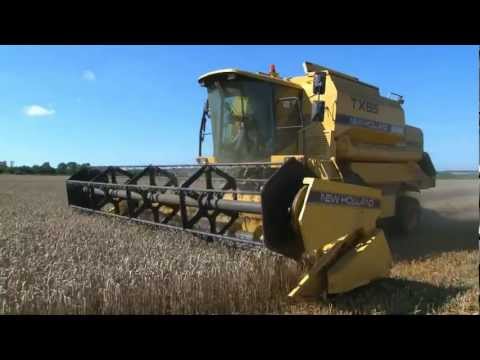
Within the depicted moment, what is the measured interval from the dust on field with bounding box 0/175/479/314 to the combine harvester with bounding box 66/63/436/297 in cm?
21

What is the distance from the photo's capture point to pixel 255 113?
19.2 ft

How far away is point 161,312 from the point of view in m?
3.19

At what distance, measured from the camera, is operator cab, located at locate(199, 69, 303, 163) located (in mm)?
5793

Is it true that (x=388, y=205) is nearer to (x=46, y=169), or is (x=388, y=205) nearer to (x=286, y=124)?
(x=286, y=124)

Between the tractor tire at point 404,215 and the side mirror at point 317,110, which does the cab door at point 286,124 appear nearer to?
the side mirror at point 317,110

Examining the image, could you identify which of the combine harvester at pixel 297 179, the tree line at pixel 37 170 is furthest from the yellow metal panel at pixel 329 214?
the tree line at pixel 37 170

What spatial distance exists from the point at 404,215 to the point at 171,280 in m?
5.57

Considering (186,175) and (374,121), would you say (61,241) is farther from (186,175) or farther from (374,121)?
(374,121)

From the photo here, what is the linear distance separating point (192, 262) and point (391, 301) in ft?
5.67

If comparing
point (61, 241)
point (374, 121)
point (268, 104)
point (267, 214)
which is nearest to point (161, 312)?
point (267, 214)

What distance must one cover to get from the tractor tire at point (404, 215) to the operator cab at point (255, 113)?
9.29 feet

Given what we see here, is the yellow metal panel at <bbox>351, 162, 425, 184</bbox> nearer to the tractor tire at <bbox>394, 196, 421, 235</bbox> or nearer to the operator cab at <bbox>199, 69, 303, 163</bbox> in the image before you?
the tractor tire at <bbox>394, 196, 421, 235</bbox>

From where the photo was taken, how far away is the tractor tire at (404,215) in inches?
299

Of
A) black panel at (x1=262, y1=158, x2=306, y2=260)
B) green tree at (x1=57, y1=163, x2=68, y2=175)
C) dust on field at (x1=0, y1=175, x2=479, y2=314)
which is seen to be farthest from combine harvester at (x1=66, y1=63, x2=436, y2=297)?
green tree at (x1=57, y1=163, x2=68, y2=175)
